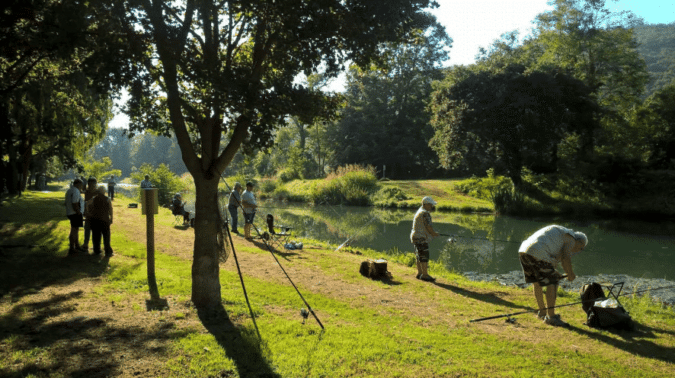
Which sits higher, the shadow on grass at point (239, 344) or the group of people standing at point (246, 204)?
the group of people standing at point (246, 204)

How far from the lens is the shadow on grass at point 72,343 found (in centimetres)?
482

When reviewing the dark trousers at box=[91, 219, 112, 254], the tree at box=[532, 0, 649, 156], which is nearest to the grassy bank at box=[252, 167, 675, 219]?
the tree at box=[532, 0, 649, 156]

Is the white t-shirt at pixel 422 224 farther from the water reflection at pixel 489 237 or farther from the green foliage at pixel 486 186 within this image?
the green foliage at pixel 486 186

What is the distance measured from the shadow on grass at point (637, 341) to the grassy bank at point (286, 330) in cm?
3

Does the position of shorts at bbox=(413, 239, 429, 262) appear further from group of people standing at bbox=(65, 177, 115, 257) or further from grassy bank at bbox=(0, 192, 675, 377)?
group of people standing at bbox=(65, 177, 115, 257)

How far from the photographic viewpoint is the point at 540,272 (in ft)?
23.0

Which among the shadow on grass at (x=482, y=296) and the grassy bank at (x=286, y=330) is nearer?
the grassy bank at (x=286, y=330)

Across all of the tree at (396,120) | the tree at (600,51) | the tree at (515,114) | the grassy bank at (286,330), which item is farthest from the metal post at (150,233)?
the tree at (396,120)

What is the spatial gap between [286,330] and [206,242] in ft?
5.80

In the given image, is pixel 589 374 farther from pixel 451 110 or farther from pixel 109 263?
pixel 451 110

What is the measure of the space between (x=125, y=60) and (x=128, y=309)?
357cm

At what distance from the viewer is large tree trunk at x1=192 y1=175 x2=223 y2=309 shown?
6.91 m

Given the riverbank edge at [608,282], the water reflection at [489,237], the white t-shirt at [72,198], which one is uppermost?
the white t-shirt at [72,198]

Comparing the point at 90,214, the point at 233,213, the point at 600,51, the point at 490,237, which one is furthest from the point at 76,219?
the point at 600,51
